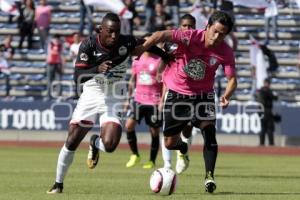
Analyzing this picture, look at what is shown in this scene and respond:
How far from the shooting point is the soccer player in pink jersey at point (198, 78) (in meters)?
13.5

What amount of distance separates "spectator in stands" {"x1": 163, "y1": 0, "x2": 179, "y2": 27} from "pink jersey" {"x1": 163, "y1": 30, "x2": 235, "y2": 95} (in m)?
19.4

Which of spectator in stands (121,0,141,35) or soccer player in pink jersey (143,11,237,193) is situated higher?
soccer player in pink jersey (143,11,237,193)

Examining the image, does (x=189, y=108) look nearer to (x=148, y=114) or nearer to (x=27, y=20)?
(x=148, y=114)

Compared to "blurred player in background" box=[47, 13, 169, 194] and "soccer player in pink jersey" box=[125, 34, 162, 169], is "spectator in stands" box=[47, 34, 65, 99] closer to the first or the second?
"soccer player in pink jersey" box=[125, 34, 162, 169]

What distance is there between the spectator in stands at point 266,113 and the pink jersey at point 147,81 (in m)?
10.1

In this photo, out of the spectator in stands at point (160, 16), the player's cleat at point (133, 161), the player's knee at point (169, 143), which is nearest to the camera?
the player's knee at point (169, 143)

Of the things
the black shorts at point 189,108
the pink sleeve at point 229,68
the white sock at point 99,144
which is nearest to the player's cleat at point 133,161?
the black shorts at point 189,108

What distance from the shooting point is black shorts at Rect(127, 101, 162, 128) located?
20.6 metres

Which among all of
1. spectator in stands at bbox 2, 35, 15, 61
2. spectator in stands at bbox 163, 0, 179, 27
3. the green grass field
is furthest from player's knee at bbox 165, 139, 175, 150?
spectator in stands at bbox 2, 35, 15, 61

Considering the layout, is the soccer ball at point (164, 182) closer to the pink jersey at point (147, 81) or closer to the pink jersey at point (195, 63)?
the pink jersey at point (195, 63)

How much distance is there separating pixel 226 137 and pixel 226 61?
17.6m

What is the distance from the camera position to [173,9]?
33.8 metres

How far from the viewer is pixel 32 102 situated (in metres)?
32.4

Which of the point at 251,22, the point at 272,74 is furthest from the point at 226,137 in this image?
the point at 251,22
